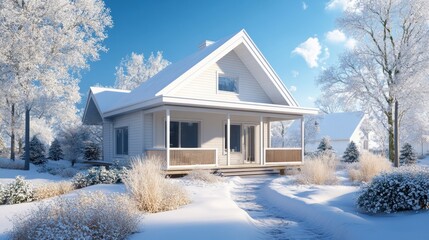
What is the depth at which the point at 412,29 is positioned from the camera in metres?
19.1

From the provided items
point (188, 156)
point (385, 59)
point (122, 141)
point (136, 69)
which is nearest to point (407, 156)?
point (385, 59)

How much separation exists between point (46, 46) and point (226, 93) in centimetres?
1028

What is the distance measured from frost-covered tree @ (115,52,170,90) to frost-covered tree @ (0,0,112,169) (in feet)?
54.6

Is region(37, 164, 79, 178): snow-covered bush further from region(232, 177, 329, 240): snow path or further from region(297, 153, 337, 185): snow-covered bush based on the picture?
region(297, 153, 337, 185): snow-covered bush

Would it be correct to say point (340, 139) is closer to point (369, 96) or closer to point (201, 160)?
point (369, 96)

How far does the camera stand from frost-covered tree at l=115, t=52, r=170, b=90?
3766 centimetres

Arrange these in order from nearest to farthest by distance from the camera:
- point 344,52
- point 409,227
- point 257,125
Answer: point 409,227 < point 257,125 < point 344,52

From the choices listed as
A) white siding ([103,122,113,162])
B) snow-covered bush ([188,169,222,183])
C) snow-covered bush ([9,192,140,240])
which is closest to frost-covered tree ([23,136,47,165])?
white siding ([103,122,113,162])

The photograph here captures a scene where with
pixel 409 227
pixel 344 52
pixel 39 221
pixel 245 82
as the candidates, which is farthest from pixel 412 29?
pixel 39 221

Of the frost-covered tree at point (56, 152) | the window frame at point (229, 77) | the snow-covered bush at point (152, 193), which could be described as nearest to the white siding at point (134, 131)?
the window frame at point (229, 77)

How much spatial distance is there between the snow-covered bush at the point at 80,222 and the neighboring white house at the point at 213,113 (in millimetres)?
7909

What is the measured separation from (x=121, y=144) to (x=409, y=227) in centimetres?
1491

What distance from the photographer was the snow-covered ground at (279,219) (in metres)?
5.62

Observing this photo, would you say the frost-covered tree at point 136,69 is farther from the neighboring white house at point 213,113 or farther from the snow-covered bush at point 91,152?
the neighboring white house at point 213,113
